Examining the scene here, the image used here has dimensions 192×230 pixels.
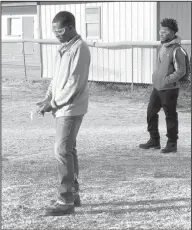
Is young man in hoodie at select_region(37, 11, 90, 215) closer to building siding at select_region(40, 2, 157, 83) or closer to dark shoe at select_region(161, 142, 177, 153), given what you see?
dark shoe at select_region(161, 142, 177, 153)

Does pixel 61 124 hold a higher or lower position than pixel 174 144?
higher

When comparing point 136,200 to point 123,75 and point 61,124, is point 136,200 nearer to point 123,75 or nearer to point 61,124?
point 61,124

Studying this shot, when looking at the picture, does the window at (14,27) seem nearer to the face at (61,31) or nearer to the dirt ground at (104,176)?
the dirt ground at (104,176)

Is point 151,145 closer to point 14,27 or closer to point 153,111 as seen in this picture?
point 153,111

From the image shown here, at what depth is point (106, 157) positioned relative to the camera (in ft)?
25.8

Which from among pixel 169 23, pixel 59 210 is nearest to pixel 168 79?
pixel 169 23

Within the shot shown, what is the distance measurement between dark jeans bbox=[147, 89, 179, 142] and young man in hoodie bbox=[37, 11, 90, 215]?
310 centimetres

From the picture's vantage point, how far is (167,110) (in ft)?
27.3

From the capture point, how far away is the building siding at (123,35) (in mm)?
16406

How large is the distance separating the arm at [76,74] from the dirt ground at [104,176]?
3.34 ft

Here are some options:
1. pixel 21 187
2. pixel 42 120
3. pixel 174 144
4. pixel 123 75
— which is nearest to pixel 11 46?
pixel 123 75

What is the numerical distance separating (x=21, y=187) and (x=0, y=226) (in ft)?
4.10

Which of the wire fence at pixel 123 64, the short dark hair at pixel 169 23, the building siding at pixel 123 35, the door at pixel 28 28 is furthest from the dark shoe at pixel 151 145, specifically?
the door at pixel 28 28

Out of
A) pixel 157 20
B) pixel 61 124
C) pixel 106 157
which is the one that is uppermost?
pixel 157 20
